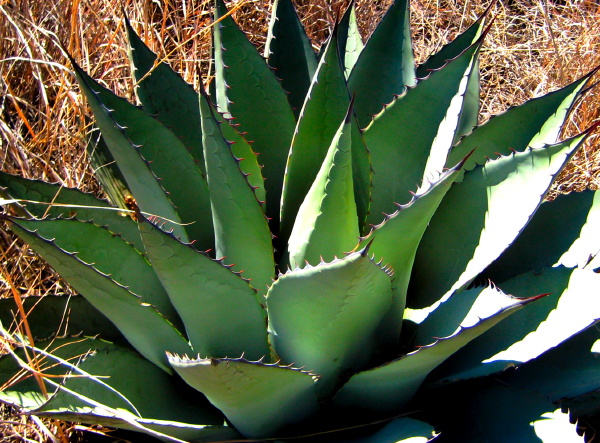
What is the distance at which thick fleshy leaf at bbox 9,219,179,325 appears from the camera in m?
1.01

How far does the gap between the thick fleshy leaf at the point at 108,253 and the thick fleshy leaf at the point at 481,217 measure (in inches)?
17.2

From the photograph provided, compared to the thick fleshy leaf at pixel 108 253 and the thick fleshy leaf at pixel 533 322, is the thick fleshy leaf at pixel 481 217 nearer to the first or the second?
the thick fleshy leaf at pixel 533 322

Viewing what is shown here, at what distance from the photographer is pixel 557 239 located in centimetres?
121

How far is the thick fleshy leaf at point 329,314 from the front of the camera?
833mm

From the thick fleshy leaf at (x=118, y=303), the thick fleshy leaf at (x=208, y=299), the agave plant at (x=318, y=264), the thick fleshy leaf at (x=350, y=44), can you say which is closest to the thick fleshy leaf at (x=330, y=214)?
the agave plant at (x=318, y=264)

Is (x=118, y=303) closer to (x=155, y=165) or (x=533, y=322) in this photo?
(x=155, y=165)

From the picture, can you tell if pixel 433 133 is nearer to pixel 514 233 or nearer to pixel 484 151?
pixel 484 151

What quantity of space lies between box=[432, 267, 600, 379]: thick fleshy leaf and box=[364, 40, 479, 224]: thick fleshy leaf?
0.75 ft

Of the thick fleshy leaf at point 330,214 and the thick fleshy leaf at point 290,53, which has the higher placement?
the thick fleshy leaf at point 290,53

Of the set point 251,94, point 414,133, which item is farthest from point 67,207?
point 414,133

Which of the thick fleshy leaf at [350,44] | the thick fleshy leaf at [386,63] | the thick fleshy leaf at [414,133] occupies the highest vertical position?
the thick fleshy leaf at [350,44]

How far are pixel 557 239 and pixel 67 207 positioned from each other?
86cm

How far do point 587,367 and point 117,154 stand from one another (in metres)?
0.82

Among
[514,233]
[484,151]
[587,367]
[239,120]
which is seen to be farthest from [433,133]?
[587,367]
